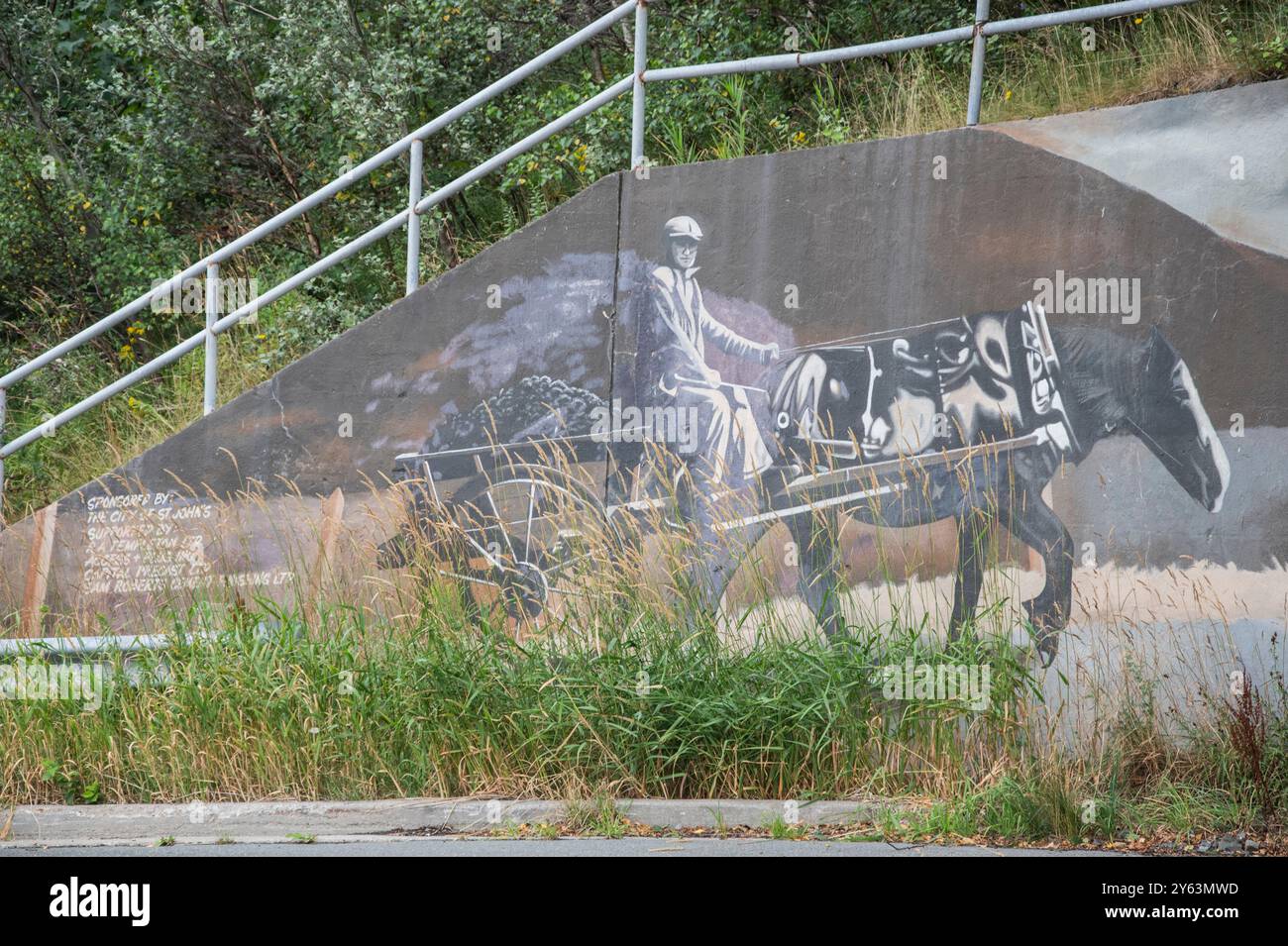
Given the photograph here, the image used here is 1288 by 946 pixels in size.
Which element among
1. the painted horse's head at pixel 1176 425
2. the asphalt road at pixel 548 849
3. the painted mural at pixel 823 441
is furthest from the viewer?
the painted mural at pixel 823 441

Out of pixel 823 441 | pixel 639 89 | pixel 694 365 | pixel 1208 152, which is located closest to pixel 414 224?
pixel 639 89

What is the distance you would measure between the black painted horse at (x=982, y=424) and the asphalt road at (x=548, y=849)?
1418mm

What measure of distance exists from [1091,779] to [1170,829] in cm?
37

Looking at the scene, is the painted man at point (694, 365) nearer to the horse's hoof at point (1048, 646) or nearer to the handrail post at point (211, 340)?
the horse's hoof at point (1048, 646)

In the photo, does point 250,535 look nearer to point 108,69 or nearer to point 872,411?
point 872,411

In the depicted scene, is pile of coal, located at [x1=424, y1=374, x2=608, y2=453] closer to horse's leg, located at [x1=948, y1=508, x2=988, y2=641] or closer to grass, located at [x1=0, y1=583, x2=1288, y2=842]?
grass, located at [x1=0, y1=583, x2=1288, y2=842]

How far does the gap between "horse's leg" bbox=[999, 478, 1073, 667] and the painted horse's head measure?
0.64 metres

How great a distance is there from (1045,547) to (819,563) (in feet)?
4.20

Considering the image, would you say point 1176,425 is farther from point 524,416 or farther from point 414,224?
point 414,224

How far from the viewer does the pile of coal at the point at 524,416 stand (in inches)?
341

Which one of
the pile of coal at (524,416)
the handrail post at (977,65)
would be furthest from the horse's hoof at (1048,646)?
the pile of coal at (524,416)

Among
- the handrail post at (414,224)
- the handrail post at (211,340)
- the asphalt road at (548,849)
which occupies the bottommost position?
the asphalt road at (548,849)

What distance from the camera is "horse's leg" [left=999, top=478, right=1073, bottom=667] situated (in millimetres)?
6867

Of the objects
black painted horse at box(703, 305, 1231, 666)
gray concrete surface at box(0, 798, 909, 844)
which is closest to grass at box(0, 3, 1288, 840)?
gray concrete surface at box(0, 798, 909, 844)
